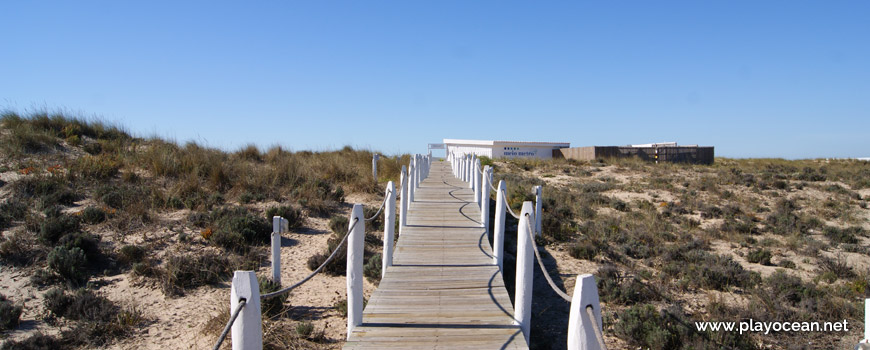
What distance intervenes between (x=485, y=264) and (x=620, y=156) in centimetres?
3330

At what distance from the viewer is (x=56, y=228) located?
8.39 metres

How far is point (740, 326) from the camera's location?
5.89m

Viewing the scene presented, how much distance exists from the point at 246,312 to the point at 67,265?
636 cm

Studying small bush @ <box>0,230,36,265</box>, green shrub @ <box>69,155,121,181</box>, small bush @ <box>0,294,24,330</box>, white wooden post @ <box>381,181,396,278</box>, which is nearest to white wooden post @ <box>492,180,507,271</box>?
white wooden post @ <box>381,181,396,278</box>

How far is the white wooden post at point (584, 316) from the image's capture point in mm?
2574

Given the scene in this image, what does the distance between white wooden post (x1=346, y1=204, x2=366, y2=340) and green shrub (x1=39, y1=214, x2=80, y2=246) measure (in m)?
6.75

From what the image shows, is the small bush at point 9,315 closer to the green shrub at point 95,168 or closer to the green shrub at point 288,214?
the green shrub at point 288,214

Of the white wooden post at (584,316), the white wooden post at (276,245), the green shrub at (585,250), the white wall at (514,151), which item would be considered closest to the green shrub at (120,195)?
the white wooden post at (276,245)

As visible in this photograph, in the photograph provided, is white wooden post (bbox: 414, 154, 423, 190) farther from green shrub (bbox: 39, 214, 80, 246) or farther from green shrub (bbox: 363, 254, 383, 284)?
green shrub (bbox: 39, 214, 80, 246)

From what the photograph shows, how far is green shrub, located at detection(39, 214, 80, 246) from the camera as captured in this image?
8.20 metres

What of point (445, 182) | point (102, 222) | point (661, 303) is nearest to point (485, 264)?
point (661, 303)

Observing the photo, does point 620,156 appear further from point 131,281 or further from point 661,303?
point 131,281

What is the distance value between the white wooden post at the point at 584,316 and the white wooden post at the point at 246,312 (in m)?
1.90

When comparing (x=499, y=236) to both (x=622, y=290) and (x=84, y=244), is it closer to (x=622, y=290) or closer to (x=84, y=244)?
(x=622, y=290)
